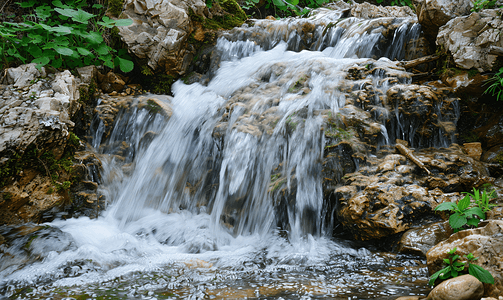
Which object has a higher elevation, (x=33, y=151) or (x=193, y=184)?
(x=33, y=151)

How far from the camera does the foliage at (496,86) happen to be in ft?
10.8

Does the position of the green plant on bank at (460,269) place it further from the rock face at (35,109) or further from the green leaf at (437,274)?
the rock face at (35,109)

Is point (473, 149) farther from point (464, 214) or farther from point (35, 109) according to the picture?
point (35, 109)

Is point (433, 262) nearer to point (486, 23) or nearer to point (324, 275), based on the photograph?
point (324, 275)

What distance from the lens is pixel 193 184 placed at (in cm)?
417

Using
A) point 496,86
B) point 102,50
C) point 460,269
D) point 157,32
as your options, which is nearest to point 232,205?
point 460,269

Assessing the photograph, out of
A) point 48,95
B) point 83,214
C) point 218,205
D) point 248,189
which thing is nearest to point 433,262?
point 248,189

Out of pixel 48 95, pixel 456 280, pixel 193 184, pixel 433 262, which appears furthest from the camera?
pixel 193 184

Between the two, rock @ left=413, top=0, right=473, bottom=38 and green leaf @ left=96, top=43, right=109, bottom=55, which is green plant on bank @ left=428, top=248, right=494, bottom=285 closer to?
rock @ left=413, top=0, right=473, bottom=38

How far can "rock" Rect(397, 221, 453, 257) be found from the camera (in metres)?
2.44

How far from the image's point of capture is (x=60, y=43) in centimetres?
436

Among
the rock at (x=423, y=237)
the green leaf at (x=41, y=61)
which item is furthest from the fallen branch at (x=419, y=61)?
the green leaf at (x=41, y=61)

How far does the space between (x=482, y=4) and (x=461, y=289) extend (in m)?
3.97

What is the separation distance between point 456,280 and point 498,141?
2.67 m
